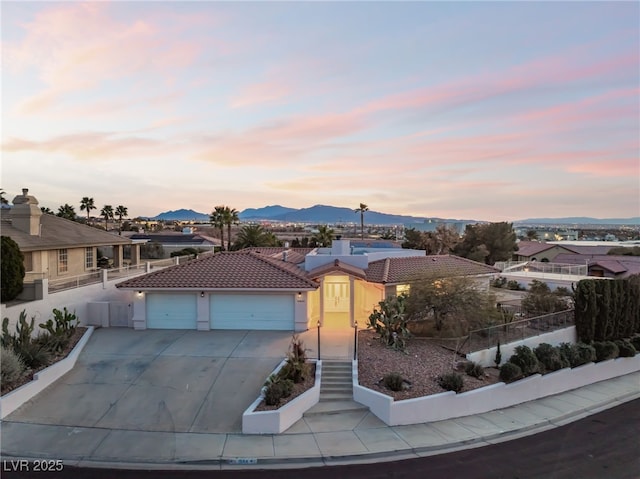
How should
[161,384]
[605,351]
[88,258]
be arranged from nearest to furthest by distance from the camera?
[161,384]
[605,351]
[88,258]

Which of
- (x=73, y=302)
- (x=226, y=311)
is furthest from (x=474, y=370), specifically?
(x=73, y=302)

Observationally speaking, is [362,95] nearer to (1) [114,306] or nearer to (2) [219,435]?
(1) [114,306]

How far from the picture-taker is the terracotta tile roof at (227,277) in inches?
780

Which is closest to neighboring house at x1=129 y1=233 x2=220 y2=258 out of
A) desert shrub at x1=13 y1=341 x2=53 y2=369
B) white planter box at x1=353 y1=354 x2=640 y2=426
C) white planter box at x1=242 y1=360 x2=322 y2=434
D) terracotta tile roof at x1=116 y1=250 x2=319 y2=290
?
terracotta tile roof at x1=116 y1=250 x2=319 y2=290

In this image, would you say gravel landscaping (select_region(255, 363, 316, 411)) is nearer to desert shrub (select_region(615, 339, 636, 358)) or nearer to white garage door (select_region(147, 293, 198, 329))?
white garage door (select_region(147, 293, 198, 329))

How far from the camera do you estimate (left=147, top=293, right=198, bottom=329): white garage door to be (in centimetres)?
2050

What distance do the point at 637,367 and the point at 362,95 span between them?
23203 millimetres

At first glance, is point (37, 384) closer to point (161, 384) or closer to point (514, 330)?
point (161, 384)

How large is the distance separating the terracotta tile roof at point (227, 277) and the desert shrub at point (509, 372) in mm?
9203

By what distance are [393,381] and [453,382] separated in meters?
2.14

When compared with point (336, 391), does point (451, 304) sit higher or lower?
higher

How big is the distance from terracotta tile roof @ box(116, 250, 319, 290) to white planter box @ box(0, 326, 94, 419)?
4961 millimetres

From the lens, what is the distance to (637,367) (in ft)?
66.1

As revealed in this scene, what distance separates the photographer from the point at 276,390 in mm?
12039
